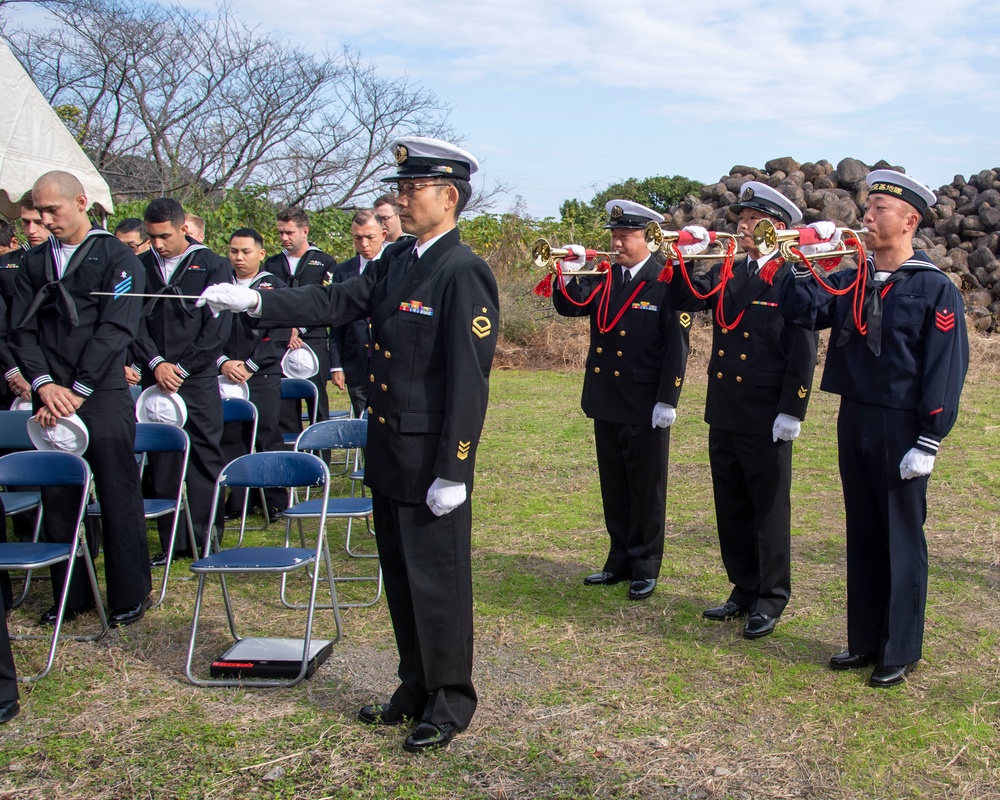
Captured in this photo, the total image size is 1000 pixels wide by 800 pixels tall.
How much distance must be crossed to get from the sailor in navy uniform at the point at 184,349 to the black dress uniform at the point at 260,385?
23.5 inches

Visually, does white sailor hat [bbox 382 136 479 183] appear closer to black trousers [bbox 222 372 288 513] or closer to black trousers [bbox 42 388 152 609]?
black trousers [bbox 42 388 152 609]

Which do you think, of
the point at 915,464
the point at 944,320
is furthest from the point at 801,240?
the point at 915,464

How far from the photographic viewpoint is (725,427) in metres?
5.05

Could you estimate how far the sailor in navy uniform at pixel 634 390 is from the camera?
5488mm

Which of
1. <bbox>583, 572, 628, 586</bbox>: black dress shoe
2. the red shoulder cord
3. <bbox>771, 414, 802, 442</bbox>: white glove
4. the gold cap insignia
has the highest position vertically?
the red shoulder cord

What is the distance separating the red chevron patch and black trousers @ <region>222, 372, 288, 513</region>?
15.4 ft

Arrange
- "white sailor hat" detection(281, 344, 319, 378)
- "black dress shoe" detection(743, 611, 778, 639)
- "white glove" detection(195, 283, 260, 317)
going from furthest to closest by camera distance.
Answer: "white sailor hat" detection(281, 344, 319, 378) → "black dress shoe" detection(743, 611, 778, 639) → "white glove" detection(195, 283, 260, 317)

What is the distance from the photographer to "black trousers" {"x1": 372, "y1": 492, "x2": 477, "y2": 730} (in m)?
3.75

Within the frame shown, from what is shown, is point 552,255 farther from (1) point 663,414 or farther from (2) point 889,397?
(2) point 889,397

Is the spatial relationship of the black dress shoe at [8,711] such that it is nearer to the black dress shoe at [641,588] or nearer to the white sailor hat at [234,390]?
the black dress shoe at [641,588]

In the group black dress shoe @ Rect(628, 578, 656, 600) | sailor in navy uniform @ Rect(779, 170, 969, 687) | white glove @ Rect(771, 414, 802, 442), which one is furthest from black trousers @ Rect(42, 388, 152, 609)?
sailor in navy uniform @ Rect(779, 170, 969, 687)

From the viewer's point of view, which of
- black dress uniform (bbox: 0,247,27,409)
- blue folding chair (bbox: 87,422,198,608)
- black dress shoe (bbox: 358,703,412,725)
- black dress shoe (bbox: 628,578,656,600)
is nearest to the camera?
black dress shoe (bbox: 358,703,412,725)

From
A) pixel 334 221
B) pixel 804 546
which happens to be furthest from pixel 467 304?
pixel 334 221

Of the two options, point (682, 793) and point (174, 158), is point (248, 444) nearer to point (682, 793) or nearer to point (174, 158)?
point (682, 793)
